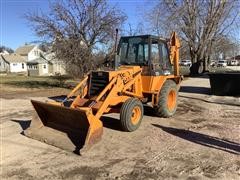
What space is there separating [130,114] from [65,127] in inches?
61.0

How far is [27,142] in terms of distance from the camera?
7.33m

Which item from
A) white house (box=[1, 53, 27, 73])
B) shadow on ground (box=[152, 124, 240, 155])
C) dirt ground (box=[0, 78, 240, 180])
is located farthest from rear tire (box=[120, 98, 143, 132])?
white house (box=[1, 53, 27, 73])

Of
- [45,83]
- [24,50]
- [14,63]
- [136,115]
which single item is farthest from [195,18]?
[24,50]

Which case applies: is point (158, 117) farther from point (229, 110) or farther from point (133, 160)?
point (133, 160)

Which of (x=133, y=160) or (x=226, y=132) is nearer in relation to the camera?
(x=133, y=160)

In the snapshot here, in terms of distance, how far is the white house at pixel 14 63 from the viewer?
7200 centimetres

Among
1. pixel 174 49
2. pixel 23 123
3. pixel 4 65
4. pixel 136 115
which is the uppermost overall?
pixel 4 65

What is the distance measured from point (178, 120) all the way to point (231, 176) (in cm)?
442

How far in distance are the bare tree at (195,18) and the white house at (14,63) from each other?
50.8 meters

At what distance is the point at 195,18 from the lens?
2727 cm

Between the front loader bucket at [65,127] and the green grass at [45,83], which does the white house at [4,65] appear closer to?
the green grass at [45,83]

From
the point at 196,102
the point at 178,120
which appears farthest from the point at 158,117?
the point at 196,102

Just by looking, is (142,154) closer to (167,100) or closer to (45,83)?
(167,100)

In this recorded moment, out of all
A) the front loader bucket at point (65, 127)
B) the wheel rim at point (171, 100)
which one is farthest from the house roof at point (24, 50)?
the front loader bucket at point (65, 127)
